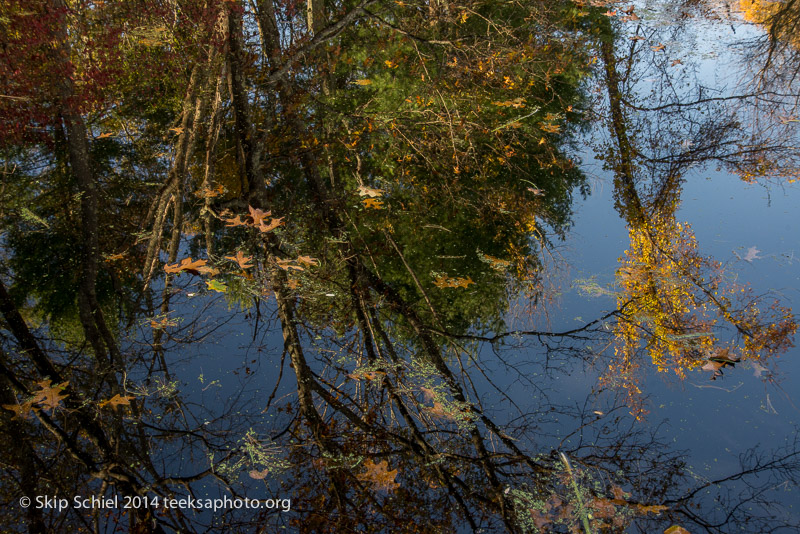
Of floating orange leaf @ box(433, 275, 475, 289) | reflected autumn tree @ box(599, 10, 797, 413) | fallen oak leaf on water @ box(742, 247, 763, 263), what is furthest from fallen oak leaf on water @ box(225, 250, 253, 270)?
fallen oak leaf on water @ box(742, 247, 763, 263)

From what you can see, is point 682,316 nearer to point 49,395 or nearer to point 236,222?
point 236,222

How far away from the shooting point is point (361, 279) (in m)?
3.60

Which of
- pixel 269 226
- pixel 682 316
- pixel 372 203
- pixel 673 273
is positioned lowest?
pixel 682 316

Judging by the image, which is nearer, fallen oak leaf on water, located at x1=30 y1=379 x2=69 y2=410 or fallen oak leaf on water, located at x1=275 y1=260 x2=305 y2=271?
fallen oak leaf on water, located at x1=30 y1=379 x2=69 y2=410

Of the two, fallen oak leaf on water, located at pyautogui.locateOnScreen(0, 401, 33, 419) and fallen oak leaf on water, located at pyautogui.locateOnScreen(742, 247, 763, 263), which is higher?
fallen oak leaf on water, located at pyautogui.locateOnScreen(742, 247, 763, 263)

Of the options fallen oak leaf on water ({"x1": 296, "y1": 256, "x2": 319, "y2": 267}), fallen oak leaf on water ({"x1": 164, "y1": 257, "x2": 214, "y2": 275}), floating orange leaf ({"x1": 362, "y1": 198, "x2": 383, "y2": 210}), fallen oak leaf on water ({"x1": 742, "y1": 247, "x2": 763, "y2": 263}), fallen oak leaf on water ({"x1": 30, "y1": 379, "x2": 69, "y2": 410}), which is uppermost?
floating orange leaf ({"x1": 362, "y1": 198, "x2": 383, "y2": 210})

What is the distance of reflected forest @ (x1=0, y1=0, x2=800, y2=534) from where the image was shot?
2.50 m

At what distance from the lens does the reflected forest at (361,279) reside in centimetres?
250

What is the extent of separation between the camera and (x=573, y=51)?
18.2 feet

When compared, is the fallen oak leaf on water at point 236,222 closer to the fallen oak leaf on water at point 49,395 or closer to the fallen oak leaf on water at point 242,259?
the fallen oak leaf on water at point 242,259

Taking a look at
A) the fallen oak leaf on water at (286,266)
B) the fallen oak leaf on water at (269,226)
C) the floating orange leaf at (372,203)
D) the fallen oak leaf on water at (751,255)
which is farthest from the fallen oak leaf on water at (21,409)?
the fallen oak leaf on water at (751,255)

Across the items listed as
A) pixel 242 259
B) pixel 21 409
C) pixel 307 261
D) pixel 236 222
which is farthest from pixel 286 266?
pixel 21 409

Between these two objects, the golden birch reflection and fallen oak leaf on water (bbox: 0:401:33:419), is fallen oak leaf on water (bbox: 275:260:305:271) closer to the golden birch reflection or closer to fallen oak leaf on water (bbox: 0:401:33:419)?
fallen oak leaf on water (bbox: 0:401:33:419)

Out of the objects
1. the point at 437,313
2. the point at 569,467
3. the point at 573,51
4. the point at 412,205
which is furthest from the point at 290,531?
the point at 573,51
